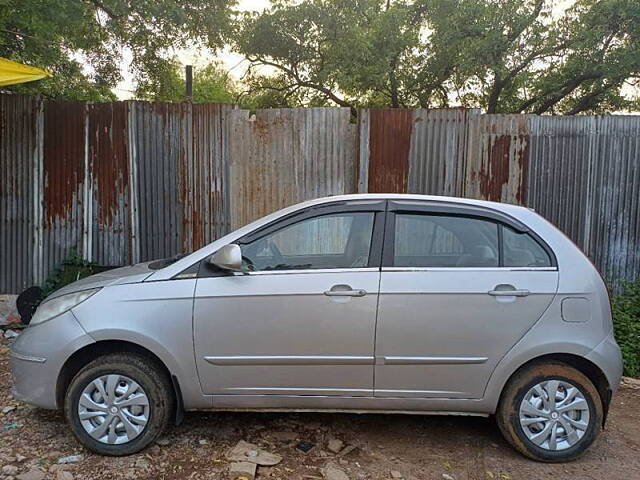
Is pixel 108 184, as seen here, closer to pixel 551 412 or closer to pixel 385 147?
pixel 385 147

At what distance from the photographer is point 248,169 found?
20.2 feet

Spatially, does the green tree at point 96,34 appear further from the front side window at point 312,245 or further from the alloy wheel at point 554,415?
the alloy wheel at point 554,415

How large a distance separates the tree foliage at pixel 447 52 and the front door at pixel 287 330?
6.79 metres

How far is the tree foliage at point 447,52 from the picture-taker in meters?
8.80

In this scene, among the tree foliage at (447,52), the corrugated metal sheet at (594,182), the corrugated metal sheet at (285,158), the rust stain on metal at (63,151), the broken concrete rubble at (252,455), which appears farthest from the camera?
the tree foliage at (447,52)

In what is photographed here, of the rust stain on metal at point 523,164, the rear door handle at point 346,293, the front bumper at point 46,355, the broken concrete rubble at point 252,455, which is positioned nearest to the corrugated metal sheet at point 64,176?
the front bumper at point 46,355

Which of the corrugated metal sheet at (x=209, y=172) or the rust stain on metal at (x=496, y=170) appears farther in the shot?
the corrugated metal sheet at (x=209, y=172)

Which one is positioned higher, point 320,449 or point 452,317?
point 452,317

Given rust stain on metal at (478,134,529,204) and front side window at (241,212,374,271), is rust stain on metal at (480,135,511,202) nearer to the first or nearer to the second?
rust stain on metal at (478,134,529,204)

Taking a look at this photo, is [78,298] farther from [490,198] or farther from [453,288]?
[490,198]

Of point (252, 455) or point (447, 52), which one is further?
point (447, 52)

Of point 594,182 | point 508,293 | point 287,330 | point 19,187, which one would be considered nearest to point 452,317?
point 508,293

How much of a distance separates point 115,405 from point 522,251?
2.85m

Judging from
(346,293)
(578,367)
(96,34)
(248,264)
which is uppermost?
(96,34)
